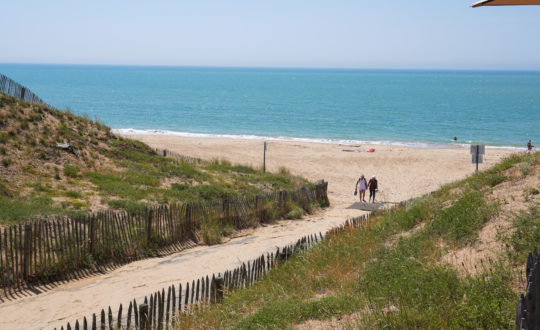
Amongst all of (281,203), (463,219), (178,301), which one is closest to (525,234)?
(463,219)

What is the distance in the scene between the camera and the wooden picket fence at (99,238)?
10.2 m

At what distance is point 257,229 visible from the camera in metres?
16.1

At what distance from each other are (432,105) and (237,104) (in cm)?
3639

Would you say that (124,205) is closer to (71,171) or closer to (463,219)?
(71,171)

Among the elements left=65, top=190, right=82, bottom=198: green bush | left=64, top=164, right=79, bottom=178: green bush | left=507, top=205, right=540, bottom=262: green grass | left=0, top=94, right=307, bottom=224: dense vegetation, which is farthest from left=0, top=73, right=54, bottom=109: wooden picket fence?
left=507, top=205, right=540, bottom=262: green grass

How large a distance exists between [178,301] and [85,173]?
10.5m

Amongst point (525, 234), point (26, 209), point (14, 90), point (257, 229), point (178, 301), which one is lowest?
point (257, 229)

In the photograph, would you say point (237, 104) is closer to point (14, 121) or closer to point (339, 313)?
point (14, 121)

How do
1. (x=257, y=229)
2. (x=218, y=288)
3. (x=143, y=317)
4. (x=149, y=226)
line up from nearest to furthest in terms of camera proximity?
(x=143, y=317) < (x=218, y=288) < (x=149, y=226) < (x=257, y=229)

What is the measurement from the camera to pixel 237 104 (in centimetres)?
9781

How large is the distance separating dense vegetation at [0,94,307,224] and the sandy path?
2.77 metres

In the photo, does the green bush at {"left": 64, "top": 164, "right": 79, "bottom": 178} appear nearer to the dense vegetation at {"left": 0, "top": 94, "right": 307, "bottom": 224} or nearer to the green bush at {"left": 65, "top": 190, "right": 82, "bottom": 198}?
the dense vegetation at {"left": 0, "top": 94, "right": 307, "bottom": 224}

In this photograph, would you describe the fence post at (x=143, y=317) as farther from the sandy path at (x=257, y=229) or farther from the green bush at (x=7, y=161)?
the green bush at (x=7, y=161)

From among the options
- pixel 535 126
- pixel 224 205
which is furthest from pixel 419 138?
pixel 224 205
